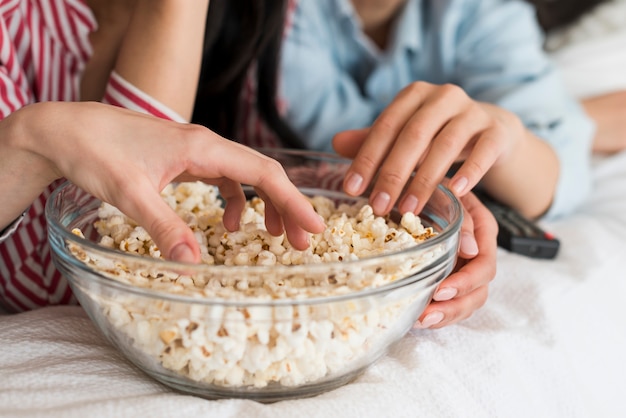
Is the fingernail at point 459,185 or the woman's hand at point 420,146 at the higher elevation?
the woman's hand at point 420,146

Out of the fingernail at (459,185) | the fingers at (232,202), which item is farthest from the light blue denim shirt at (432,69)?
the fingers at (232,202)

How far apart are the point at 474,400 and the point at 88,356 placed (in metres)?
0.33

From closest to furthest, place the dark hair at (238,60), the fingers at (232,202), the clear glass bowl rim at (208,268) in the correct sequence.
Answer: the clear glass bowl rim at (208,268), the fingers at (232,202), the dark hair at (238,60)

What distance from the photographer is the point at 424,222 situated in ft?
2.20

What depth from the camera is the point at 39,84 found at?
0.83m

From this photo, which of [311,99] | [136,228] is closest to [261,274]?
[136,228]

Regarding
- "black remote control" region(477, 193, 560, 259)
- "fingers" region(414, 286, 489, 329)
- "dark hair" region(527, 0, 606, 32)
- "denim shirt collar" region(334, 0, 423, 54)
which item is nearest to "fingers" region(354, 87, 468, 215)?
"fingers" region(414, 286, 489, 329)

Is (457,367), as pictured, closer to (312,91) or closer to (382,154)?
(382,154)

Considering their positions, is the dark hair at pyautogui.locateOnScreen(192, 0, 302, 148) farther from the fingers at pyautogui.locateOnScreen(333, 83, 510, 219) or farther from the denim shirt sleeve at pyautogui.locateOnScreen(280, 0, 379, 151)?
the fingers at pyautogui.locateOnScreen(333, 83, 510, 219)

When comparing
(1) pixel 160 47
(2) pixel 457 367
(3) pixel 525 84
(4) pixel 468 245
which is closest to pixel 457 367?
(2) pixel 457 367

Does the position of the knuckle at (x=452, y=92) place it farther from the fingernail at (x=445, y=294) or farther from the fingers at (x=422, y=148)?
the fingernail at (x=445, y=294)

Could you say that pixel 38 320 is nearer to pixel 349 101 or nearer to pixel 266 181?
pixel 266 181

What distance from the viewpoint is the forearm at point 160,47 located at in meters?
0.77

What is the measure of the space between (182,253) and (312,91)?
0.75 m
